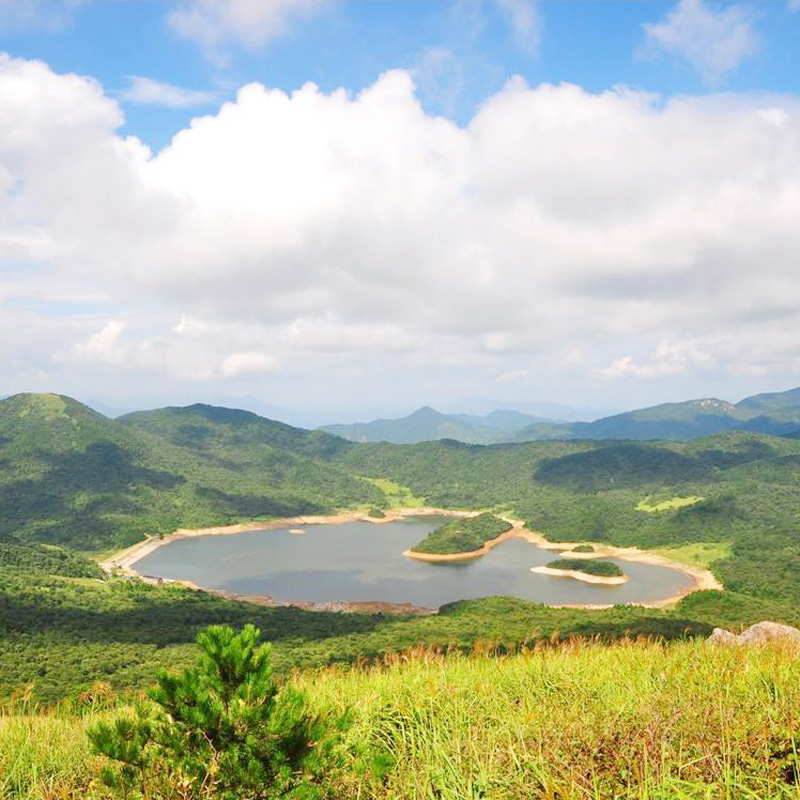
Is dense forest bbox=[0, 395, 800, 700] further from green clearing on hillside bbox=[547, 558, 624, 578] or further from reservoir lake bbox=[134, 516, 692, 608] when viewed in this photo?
green clearing on hillside bbox=[547, 558, 624, 578]

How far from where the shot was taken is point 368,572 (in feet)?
308

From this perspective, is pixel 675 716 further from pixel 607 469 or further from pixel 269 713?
pixel 607 469

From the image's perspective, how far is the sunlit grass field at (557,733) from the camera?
3.53 m

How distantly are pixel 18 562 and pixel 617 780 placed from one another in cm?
9760

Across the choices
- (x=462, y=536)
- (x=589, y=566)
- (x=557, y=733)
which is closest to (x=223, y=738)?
(x=557, y=733)

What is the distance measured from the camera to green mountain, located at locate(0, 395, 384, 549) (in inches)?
5000

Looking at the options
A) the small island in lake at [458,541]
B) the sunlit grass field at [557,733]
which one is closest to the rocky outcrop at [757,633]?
the sunlit grass field at [557,733]

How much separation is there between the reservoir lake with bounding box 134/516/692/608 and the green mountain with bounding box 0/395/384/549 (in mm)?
18800

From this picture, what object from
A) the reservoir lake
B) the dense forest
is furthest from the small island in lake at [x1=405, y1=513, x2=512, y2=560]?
the dense forest

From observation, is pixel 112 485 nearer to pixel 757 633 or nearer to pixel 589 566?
pixel 589 566

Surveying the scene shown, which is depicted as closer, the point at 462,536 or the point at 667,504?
the point at 462,536

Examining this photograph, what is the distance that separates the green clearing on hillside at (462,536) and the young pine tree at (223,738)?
10543cm

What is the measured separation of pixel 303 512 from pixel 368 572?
62.6 meters

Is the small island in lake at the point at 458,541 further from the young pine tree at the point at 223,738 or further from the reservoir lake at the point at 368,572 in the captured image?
the young pine tree at the point at 223,738
